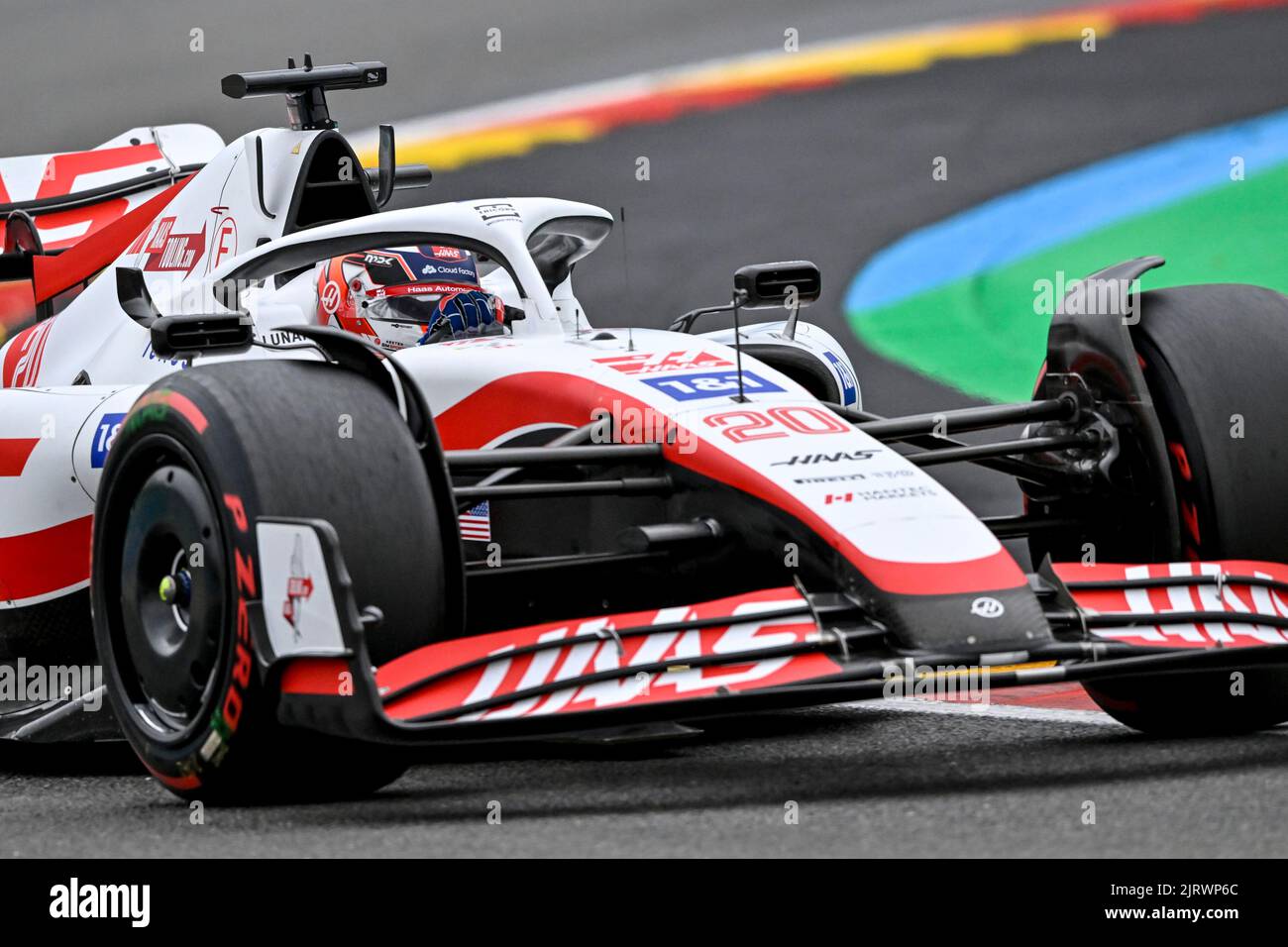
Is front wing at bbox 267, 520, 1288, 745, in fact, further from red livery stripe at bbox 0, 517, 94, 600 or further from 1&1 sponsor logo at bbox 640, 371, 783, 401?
red livery stripe at bbox 0, 517, 94, 600

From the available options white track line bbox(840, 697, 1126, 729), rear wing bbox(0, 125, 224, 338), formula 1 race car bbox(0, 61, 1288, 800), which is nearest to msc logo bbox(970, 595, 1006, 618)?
formula 1 race car bbox(0, 61, 1288, 800)

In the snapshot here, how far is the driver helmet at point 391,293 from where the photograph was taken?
612 centimetres

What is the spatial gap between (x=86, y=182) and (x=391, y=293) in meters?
3.41

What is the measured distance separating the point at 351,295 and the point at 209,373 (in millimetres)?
1803

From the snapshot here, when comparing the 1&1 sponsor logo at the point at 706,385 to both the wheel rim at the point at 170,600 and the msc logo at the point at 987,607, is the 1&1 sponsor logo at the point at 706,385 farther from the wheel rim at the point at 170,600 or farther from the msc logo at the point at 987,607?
the wheel rim at the point at 170,600

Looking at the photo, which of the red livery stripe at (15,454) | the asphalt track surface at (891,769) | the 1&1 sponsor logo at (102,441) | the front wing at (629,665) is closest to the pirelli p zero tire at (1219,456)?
the asphalt track surface at (891,769)

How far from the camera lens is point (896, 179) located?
10227 millimetres

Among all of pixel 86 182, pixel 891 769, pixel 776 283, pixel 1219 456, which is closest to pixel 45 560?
pixel 776 283

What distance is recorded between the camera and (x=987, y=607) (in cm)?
407

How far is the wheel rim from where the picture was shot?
4258 millimetres
